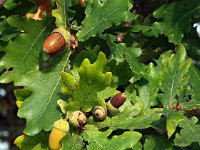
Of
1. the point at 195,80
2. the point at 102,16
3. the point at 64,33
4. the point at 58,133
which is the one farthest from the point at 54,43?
the point at 195,80

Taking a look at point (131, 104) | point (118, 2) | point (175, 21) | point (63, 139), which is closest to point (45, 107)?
point (63, 139)

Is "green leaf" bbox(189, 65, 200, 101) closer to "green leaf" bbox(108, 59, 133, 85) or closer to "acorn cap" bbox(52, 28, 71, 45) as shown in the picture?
"green leaf" bbox(108, 59, 133, 85)

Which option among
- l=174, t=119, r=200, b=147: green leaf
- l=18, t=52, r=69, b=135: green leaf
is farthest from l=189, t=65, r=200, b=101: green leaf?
l=18, t=52, r=69, b=135: green leaf

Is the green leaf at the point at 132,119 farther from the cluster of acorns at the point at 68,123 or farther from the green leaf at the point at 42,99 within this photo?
the green leaf at the point at 42,99

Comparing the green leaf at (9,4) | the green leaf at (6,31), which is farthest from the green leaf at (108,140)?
the green leaf at (9,4)

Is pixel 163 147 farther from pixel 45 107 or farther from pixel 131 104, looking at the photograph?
pixel 45 107

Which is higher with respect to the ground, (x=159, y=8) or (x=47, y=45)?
(x=47, y=45)

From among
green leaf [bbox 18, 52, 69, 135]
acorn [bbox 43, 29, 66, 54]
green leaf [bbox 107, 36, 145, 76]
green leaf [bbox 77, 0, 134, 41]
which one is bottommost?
green leaf [bbox 18, 52, 69, 135]
